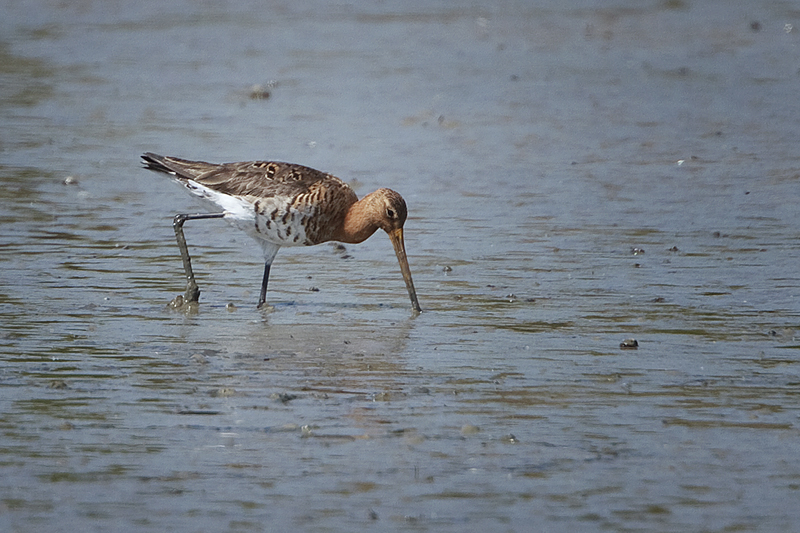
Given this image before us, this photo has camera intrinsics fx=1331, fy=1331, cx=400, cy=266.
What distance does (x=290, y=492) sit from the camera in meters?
4.97

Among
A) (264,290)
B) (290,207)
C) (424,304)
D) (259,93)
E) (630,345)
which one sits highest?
(290,207)

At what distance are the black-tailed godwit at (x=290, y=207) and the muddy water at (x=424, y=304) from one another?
371 mm

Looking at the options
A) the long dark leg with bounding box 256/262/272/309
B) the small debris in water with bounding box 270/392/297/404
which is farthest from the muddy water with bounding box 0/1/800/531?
the long dark leg with bounding box 256/262/272/309

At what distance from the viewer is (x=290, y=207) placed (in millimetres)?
8547

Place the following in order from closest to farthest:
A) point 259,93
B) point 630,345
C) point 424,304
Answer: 1. point 630,345
2. point 424,304
3. point 259,93

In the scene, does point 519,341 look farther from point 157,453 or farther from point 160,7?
point 160,7

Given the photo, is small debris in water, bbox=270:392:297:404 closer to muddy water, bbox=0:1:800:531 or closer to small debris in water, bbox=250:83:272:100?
muddy water, bbox=0:1:800:531

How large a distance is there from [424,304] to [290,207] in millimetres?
1073

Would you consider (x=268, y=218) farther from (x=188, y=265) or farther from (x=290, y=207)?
(x=188, y=265)

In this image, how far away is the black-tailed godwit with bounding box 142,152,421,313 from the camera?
858cm

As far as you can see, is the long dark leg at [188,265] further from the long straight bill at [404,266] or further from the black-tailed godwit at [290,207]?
the long straight bill at [404,266]

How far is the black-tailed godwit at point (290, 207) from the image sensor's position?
858 cm

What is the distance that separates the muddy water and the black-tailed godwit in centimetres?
37

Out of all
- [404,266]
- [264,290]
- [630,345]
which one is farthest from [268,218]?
[630,345]
